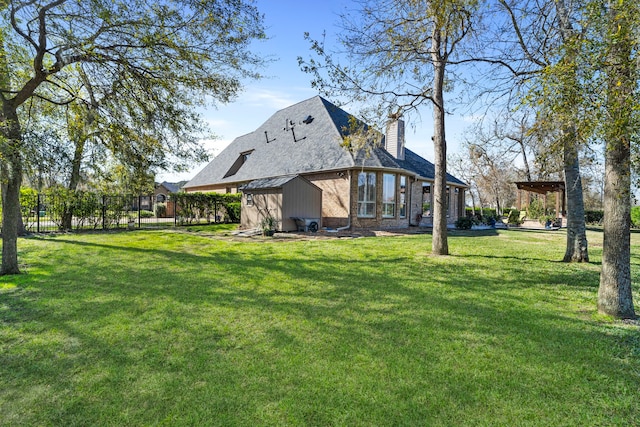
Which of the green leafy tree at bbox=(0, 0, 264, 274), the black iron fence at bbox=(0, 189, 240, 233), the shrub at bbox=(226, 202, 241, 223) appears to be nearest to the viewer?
the green leafy tree at bbox=(0, 0, 264, 274)

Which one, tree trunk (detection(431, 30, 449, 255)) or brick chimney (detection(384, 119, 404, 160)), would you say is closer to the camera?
tree trunk (detection(431, 30, 449, 255))

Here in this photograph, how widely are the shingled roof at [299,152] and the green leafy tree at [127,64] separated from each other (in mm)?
7444

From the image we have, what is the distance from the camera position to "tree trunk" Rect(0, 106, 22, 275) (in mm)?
5523

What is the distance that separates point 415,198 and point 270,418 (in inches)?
742

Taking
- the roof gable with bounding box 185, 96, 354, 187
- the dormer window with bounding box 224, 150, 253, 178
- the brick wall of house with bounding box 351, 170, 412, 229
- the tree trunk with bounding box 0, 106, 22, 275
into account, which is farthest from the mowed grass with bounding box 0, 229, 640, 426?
the dormer window with bounding box 224, 150, 253, 178

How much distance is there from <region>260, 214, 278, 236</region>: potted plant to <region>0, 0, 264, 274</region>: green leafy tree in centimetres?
555

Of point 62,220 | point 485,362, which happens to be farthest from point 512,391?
point 62,220

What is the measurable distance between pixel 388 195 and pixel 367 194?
146cm

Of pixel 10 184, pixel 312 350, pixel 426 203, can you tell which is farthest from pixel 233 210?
pixel 312 350

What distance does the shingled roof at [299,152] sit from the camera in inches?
671

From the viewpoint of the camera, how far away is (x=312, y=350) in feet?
11.0

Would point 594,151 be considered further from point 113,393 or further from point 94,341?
point 94,341

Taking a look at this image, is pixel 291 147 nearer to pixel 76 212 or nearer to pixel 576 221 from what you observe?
pixel 76 212

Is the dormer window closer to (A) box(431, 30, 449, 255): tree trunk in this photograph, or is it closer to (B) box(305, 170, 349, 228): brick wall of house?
(B) box(305, 170, 349, 228): brick wall of house
